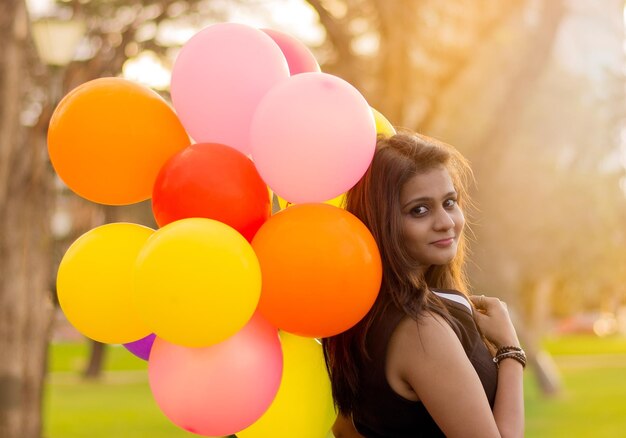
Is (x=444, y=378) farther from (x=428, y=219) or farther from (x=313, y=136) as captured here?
(x=313, y=136)

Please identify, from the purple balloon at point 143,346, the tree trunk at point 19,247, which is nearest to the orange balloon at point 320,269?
the purple balloon at point 143,346

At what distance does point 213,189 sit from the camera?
226 centimetres

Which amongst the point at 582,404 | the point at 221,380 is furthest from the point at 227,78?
the point at 582,404

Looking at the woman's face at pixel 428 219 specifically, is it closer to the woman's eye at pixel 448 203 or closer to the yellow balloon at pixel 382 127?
the woman's eye at pixel 448 203

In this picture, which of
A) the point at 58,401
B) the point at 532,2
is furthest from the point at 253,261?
the point at 58,401

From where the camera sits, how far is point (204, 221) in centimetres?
216

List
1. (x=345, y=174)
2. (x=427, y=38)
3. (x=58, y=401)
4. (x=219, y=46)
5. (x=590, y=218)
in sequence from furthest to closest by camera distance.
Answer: (x=590, y=218) → (x=58, y=401) → (x=427, y=38) → (x=219, y=46) → (x=345, y=174)

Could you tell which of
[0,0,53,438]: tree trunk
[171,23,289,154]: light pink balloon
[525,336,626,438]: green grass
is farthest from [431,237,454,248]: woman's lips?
[525,336,626,438]: green grass

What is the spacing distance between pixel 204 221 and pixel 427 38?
7308 mm

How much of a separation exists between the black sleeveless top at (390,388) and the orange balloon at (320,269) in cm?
7

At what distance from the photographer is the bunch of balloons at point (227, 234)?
2145 mm

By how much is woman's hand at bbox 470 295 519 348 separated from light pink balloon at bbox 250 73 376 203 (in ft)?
1.66

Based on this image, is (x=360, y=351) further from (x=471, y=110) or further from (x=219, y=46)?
(x=471, y=110)

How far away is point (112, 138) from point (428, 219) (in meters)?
0.82
